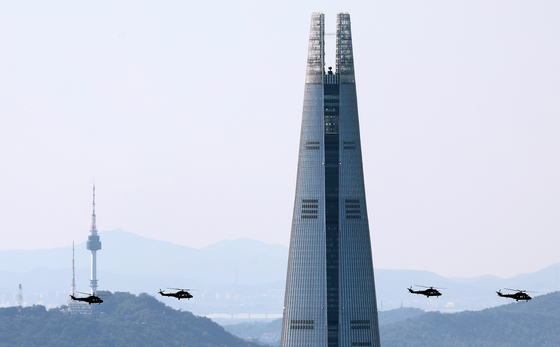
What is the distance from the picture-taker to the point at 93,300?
172500 millimetres

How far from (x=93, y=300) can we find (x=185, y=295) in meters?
16.2

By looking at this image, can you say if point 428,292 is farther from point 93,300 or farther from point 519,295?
point 93,300

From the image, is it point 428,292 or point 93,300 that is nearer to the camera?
point 93,300

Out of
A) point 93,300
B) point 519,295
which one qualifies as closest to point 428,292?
point 519,295

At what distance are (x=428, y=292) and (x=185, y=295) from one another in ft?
153

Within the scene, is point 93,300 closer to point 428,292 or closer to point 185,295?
point 185,295

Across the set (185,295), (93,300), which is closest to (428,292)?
(185,295)

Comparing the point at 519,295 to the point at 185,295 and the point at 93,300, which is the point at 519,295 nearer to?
the point at 185,295

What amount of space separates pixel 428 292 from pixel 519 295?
23504 mm

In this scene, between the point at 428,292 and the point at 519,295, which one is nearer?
the point at 519,295

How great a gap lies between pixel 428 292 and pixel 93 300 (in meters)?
62.6

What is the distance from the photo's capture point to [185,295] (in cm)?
17950
